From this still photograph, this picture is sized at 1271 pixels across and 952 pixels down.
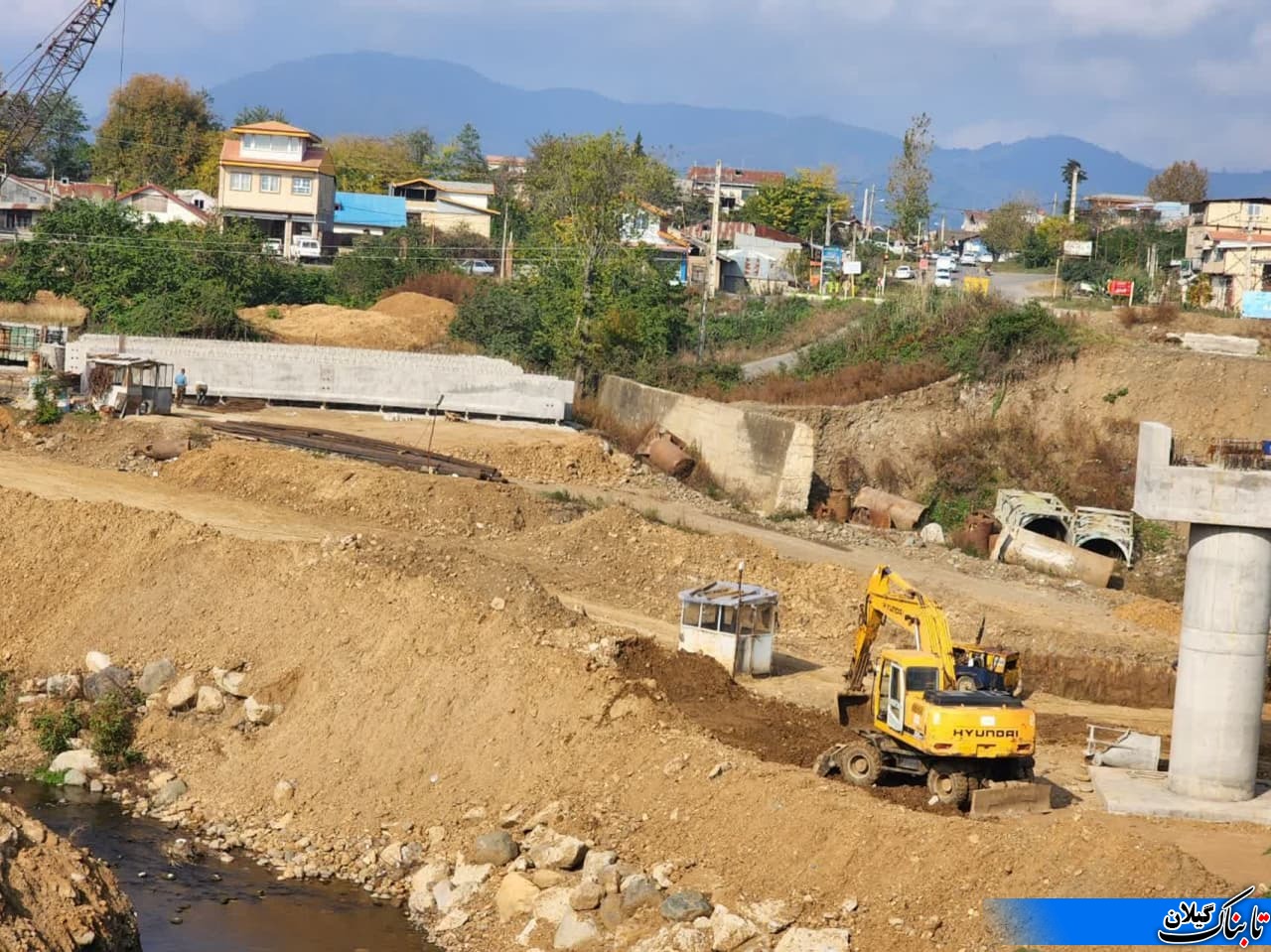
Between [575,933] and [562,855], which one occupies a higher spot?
[562,855]

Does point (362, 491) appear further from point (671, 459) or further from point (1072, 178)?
point (1072, 178)

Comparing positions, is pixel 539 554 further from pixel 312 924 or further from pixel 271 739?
pixel 312 924

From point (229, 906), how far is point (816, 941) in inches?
274

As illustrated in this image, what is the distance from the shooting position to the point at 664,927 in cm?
1817

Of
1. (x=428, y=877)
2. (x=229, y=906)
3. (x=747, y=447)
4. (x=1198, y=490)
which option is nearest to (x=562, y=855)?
(x=428, y=877)

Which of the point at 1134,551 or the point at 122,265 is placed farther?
the point at 122,265

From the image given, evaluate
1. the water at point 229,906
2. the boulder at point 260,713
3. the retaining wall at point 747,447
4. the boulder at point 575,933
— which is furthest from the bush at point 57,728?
the retaining wall at point 747,447

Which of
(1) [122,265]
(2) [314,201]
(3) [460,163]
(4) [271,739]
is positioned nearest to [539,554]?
(4) [271,739]

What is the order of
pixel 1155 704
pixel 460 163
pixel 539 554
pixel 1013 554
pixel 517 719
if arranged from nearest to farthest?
pixel 517 719
pixel 1155 704
pixel 539 554
pixel 1013 554
pixel 460 163

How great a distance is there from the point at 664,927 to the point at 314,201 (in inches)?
2535

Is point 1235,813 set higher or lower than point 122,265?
lower

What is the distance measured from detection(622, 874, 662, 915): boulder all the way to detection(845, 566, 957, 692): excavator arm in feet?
14.0

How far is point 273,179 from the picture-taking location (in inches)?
3071

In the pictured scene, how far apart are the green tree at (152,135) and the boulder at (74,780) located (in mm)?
76387
